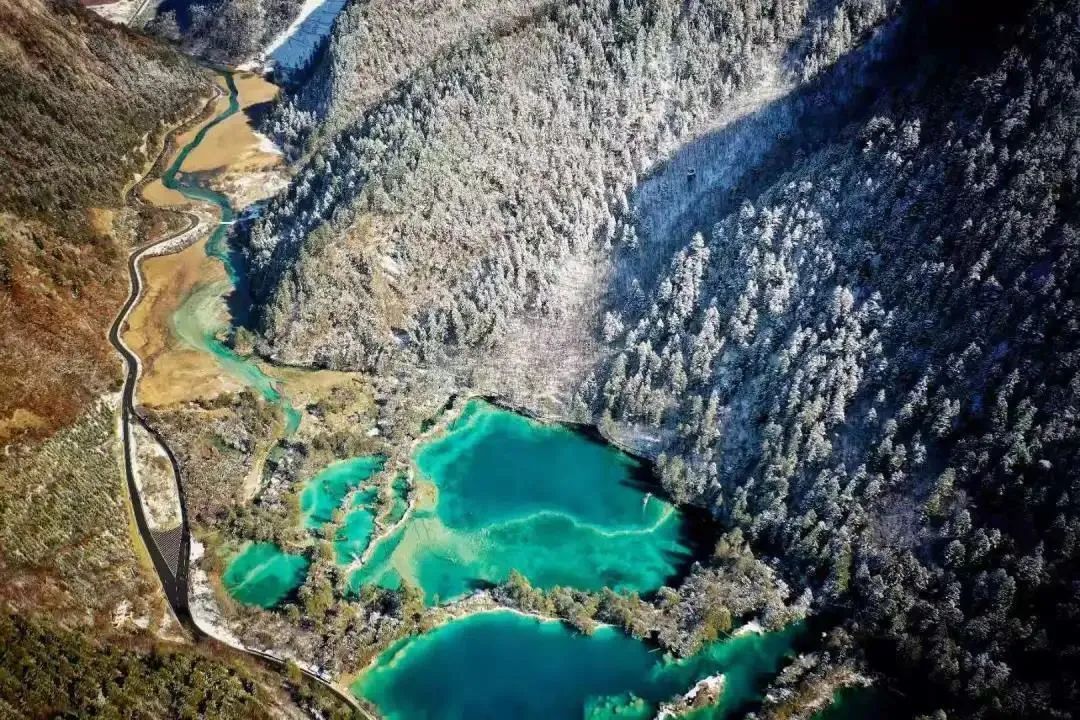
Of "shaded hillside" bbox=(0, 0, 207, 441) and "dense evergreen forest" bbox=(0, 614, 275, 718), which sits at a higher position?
"shaded hillside" bbox=(0, 0, 207, 441)

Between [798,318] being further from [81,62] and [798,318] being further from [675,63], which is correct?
[81,62]

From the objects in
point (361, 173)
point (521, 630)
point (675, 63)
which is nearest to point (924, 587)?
point (521, 630)

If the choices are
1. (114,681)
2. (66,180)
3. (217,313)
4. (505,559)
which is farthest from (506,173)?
(114,681)

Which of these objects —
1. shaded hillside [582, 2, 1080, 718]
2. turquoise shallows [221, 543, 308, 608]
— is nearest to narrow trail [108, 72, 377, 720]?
turquoise shallows [221, 543, 308, 608]

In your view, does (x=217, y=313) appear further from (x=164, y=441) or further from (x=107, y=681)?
(x=107, y=681)

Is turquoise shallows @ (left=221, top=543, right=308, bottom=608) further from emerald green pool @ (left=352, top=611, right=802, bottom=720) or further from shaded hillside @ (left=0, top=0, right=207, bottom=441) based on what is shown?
shaded hillside @ (left=0, top=0, right=207, bottom=441)

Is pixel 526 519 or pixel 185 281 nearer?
pixel 526 519

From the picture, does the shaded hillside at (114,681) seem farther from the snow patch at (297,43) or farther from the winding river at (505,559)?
the snow patch at (297,43)
